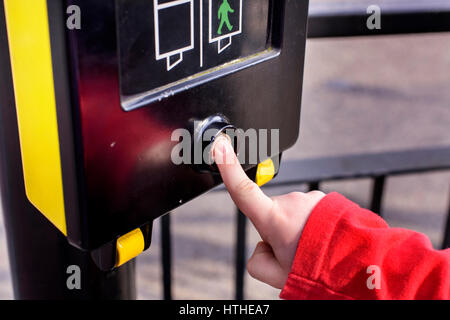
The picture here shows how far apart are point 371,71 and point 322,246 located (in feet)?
12.0

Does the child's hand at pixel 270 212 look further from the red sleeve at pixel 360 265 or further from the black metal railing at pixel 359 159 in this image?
the black metal railing at pixel 359 159

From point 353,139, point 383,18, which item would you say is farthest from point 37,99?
point 353,139

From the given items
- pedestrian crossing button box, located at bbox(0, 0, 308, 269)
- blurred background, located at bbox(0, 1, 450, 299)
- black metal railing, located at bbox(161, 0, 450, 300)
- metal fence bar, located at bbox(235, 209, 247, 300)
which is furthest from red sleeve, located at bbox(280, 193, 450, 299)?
blurred background, located at bbox(0, 1, 450, 299)

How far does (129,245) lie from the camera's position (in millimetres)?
586

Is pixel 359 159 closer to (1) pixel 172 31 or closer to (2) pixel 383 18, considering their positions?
(2) pixel 383 18

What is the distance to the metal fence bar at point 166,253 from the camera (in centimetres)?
108

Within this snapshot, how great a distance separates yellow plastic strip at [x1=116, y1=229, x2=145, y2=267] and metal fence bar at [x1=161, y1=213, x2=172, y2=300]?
45cm

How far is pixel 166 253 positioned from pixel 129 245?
547 millimetres

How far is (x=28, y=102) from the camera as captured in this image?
1.70ft

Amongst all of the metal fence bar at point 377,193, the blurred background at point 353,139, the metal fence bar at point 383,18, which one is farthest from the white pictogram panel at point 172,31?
the blurred background at point 353,139

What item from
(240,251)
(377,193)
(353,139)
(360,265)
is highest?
(360,265)

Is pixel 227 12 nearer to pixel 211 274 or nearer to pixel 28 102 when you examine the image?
pixel 28 102
